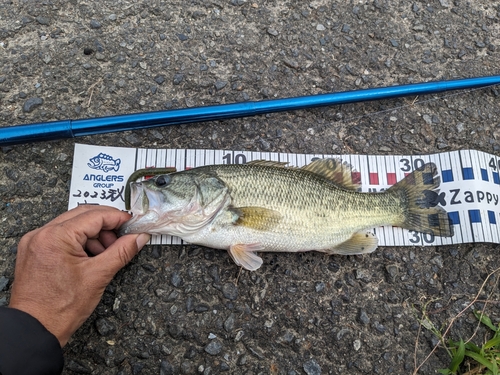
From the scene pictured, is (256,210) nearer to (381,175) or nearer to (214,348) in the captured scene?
(214,348)

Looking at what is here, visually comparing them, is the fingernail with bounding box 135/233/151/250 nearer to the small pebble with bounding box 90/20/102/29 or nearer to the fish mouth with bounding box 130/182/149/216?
the fish mouth with bounding box 130/182/149/216

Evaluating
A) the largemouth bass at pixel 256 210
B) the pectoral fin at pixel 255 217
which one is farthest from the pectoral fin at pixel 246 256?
the pectoral fin at pixel 255 217

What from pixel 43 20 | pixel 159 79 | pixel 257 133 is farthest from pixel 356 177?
pixel 43 20

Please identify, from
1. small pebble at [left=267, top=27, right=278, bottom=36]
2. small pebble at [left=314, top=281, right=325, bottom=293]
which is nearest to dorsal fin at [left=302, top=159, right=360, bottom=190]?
small pebble at [left=314, top=281, right=325, bottom=293]

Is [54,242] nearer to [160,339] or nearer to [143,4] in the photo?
[160,339]

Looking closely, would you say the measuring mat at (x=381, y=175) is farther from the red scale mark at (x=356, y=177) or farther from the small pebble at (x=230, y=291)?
the small pebble at (x=230, y=291)

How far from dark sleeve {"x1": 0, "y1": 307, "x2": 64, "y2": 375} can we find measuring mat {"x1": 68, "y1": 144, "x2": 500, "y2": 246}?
1.05 meters

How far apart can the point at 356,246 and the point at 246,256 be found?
37.2 inches

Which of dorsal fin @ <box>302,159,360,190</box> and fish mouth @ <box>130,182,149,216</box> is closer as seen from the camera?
fish mouth @ <box>130,182,149,216</box>

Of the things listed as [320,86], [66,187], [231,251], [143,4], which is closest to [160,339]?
[231,251]

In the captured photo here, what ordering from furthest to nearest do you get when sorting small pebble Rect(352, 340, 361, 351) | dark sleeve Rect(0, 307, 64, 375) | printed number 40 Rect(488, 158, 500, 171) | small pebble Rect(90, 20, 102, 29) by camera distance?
small pebble Rect(90, 20, 102, 29) → printed number 40 Rect(488, 158, 500, 171) → small pebble Rect(352, 340, 361, 351) → dark sleeve Rect(0, 307, 64, 375)

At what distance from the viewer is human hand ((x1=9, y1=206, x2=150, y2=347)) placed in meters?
2.39

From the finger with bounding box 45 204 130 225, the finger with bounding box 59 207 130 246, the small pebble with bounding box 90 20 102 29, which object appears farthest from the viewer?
the small pebble with bounding box 90 20 102 29

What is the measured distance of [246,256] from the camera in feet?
9.66
